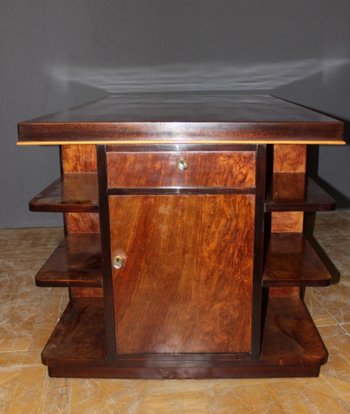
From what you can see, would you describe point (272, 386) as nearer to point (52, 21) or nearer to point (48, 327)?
point (48, 327)

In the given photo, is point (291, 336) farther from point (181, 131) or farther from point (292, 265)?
point (181, 131)

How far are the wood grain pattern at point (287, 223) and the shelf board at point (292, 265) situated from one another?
0.08 metres

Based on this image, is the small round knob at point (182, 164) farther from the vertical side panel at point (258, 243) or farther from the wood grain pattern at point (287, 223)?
the wood grain pattern at point (287, 223)

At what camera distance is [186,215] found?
1.49 metres

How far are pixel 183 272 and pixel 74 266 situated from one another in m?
0.39

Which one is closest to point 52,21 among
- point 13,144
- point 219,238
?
point 13,144

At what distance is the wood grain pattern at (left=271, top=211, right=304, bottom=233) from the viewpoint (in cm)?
204

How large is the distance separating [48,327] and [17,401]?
0.48 metres

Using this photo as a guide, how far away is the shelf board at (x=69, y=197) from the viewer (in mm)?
1520

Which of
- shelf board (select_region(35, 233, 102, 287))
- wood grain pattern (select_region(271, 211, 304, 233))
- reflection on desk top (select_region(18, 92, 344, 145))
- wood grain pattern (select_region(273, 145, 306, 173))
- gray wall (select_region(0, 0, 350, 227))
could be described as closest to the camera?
reflection on desk top (select_region(18, 92, 344, 145))

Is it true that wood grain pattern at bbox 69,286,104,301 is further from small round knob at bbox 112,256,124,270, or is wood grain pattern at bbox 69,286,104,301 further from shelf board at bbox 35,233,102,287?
small round knob at bbox 112,256,124,270

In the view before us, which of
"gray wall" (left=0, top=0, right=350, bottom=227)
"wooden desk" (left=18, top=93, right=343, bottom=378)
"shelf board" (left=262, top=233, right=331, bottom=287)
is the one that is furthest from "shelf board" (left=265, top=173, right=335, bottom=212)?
"gray wall" (left=0, top=0, right=350, bottom=227)

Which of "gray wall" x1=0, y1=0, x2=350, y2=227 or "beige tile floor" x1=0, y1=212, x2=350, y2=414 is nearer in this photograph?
"beige tile floor" x1=0, y1=212, x2=350, y2=414

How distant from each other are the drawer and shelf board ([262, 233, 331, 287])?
339 millimetres
